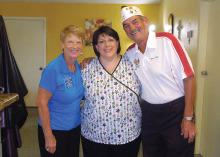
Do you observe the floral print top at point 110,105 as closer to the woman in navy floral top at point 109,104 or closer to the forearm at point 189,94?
the woman in navy floral top at point 109,104

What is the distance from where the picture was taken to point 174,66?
1.31 meters

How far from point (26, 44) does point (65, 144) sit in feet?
12.9

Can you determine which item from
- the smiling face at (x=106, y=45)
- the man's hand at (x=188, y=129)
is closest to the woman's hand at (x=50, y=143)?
the smiling face at (x=106, y=45)

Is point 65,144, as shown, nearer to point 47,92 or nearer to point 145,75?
point 47,92

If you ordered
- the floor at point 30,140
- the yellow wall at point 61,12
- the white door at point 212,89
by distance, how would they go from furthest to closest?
the yellow wall at point 61,12 < the floor at point 30,140 < the white door at point 212,89

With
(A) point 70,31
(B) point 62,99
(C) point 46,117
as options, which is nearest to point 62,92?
(B) point 62,99

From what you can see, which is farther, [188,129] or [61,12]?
[61,12]

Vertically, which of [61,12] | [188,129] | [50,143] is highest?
[61,12]

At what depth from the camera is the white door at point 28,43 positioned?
4.68 meters

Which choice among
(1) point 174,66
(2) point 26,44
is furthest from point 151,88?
(2) point 26,44

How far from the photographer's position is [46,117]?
1.28 metres

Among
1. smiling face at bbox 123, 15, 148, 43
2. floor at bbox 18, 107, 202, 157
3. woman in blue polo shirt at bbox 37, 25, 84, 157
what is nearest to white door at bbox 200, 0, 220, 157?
floor at bbox 18, 107, 202, 157

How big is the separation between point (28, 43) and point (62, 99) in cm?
390

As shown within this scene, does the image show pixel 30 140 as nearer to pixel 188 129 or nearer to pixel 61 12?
pixel 188 129
